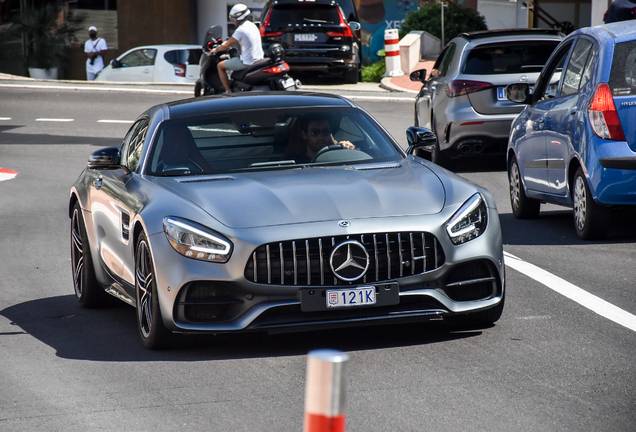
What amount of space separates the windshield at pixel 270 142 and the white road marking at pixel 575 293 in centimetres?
147

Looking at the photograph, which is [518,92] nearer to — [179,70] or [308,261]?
[308,261]

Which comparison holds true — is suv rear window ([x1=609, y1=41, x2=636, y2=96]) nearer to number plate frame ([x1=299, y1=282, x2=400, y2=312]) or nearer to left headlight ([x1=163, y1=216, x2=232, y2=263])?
number plate frame ([x1=299, y1=282, x2=400, y2=312])

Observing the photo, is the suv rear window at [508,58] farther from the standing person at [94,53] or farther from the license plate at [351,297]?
the standing person at [94,53]

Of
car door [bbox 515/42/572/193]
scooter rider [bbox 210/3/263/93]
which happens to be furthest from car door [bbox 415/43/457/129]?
car door [bbox 515/42/572/193]

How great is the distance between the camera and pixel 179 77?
27203 mm

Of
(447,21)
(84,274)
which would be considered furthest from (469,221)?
(447,21)

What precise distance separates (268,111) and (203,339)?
1697 millimetres

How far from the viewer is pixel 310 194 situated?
20.3 ft

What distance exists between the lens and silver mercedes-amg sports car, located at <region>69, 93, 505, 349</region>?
19.1ft

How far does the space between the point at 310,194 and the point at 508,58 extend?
25.9ft

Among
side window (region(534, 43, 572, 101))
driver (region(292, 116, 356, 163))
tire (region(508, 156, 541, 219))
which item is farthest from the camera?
tire (region(508, 156, 541, 219))

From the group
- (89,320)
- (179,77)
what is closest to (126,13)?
(179,77)

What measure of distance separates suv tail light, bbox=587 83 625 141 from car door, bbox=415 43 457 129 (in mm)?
5063

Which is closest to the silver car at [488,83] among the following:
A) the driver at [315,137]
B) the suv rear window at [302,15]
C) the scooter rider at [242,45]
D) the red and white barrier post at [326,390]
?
the scooter rider at [242,45]
